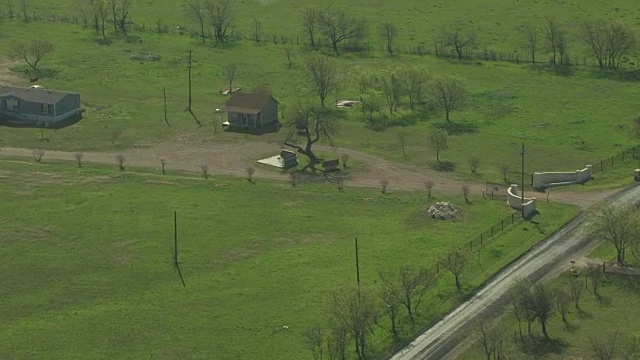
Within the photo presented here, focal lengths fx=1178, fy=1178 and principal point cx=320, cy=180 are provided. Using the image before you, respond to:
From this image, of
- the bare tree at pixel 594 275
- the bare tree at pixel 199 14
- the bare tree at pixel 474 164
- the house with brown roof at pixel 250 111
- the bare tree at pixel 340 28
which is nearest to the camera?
the bare tree at pixel 594 275

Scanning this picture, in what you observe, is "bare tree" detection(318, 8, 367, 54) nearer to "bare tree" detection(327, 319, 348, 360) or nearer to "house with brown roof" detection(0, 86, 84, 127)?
"house with brown roof" detection(0, 86, 84, 127)

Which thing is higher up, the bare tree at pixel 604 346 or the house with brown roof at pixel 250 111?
the house with brown roof at pixel 250 111

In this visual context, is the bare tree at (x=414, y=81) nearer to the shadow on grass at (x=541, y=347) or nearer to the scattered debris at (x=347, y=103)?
the scattered debris at (x=347, y=103)

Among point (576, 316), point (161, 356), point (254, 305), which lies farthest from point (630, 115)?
point (161, 356)

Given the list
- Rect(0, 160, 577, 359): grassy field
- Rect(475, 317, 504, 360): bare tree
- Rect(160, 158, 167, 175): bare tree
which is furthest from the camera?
Rect(160, 158, 167, 175): bare tree

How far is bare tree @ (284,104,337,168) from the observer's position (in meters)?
124

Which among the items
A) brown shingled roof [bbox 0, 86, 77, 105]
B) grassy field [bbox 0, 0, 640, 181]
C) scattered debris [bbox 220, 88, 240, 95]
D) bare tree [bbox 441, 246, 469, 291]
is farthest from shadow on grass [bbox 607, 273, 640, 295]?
brown shingled roof [bbox 0, 86, 77, 105]

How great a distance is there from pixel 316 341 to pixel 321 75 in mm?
70854

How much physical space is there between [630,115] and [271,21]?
67.8 meters

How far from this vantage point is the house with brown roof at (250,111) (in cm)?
13588

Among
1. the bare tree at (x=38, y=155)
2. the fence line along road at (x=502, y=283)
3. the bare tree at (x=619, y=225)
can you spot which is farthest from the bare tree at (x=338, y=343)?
the bare tree at (x=38, y=155)

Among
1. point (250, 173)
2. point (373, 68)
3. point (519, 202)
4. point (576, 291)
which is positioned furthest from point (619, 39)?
point (576, 291)

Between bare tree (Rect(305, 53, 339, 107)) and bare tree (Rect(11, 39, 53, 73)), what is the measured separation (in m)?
37.4

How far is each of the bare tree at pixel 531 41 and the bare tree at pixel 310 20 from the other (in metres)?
30.9
